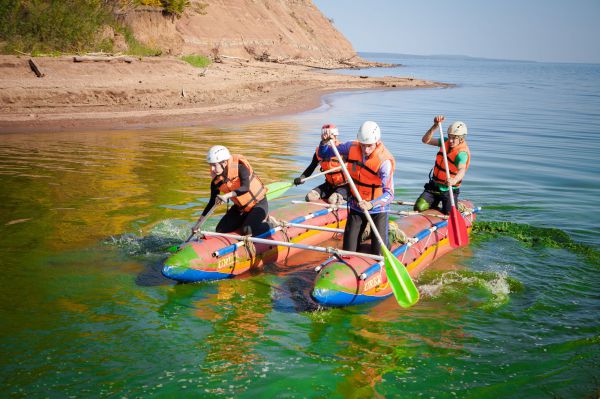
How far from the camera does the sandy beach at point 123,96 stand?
19.7m

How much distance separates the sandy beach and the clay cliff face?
5.97 metres

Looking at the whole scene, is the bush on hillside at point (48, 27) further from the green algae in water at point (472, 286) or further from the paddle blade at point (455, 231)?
the green algae in water at point (472, 286)

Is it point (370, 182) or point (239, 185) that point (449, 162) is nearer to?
point (370, 182)

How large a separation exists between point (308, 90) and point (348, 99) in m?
2.58

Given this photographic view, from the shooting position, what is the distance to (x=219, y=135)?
2038 cm

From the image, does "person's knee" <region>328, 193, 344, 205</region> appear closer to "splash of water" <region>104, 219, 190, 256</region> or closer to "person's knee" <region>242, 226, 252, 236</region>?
"person's knee" <region>242, 226, 252, 236</region>

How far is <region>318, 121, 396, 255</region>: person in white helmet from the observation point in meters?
7.66

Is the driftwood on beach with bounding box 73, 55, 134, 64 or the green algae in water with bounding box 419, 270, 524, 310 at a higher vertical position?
the driftwood on beach with bounding box 73, 55, 134, 64

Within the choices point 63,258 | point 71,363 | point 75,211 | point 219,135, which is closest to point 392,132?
point 219,135

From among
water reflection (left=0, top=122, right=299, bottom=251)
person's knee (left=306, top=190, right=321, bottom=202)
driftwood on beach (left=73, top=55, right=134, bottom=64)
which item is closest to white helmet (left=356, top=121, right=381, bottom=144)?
person's knee (left=306, top=190, right=321, bottom=202)

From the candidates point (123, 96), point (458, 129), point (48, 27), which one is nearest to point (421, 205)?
point (458, 129)

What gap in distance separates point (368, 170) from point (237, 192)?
2.01 m

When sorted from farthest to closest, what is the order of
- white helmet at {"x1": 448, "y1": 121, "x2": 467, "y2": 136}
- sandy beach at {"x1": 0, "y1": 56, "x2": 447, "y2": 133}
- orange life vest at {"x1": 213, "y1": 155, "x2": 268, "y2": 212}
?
1. sandy beach at {"x1": 0, "y1": 56, "x2": 447, "y2": 133}
2. white helmet at {"x1": 448, "y1": 121, "x2": 467, "y2": 136}
3. orange life vest at {"x1": 213, "y1": 155, "x2": 268, "y2": 212}

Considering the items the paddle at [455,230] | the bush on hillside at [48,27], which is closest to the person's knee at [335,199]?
the paddle at [455,230]
